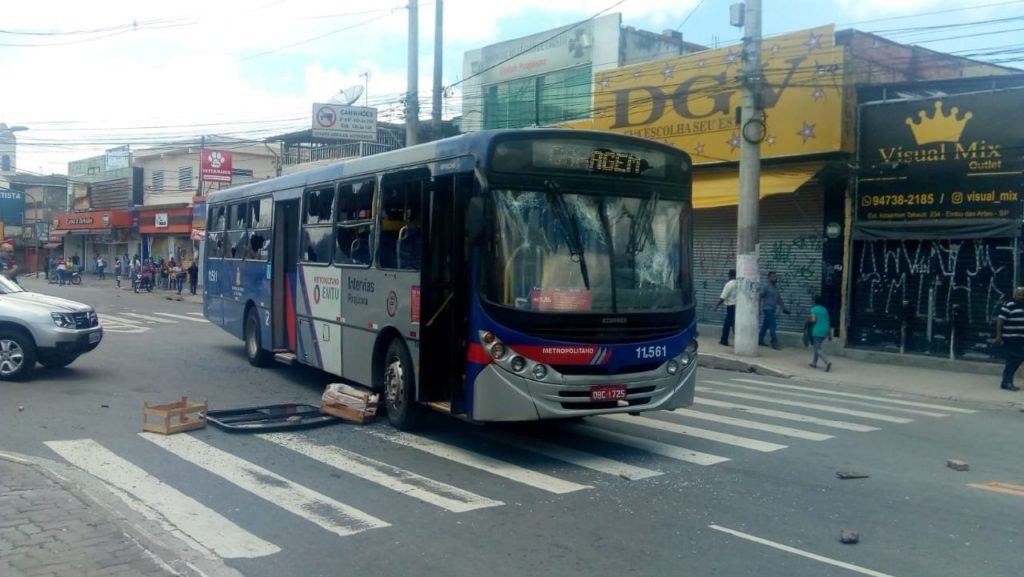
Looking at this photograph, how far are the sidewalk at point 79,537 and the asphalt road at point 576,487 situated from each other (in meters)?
0.33

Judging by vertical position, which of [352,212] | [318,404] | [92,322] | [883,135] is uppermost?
[883,135]

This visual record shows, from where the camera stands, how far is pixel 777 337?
2064 centimetres

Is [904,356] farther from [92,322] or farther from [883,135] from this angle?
[92,322]

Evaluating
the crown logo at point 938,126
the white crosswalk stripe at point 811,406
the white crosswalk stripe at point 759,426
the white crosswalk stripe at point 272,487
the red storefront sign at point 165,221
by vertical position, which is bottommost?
the white crosswalk stripe at point 272,487

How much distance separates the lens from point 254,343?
51.8 ft

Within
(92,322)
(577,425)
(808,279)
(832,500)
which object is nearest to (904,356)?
(808,279)

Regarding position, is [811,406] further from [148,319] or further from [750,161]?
[148,319]

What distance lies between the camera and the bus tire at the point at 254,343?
15.5m

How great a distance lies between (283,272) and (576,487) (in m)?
7.78

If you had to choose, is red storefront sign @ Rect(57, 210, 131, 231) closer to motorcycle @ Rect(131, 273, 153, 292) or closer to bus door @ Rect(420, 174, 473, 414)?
motorcycle @ Rect(131, 273, 153, 292)

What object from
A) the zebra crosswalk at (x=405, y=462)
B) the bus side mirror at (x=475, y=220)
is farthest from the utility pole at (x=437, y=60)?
the bus side mirror at (x=475, y=220)

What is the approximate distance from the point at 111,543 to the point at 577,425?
19.9 feet

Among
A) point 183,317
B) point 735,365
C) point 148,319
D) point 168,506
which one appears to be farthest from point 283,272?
point 183,317

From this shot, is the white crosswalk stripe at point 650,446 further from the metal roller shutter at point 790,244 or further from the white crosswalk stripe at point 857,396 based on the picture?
the metal roller shutter at point 790,244
